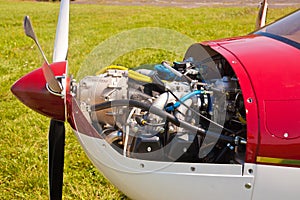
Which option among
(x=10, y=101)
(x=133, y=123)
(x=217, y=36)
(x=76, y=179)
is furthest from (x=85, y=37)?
(x=133, y=123)

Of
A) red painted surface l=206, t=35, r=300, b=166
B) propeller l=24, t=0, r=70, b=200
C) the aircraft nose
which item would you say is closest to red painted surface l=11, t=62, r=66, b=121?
the aircraft nose

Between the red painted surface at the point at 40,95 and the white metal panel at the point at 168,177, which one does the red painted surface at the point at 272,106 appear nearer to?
the white metal panel at the point at 168,177

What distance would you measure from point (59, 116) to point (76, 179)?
166 centimetres

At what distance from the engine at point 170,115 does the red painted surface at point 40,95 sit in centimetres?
14

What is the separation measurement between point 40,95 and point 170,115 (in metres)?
0.73

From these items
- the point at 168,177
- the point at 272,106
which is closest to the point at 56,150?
the point at 168,177

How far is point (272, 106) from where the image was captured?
1.81 m

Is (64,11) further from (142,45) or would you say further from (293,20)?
(293,20)

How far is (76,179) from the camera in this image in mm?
3768

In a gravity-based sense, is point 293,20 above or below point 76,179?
above

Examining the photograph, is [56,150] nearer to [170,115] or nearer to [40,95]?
[40,95]

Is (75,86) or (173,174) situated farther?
(75,86)

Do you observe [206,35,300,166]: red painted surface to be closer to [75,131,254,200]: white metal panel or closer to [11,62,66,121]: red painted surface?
[75,131,254,200]: white metal panel

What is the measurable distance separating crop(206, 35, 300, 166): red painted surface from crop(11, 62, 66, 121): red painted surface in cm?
99
